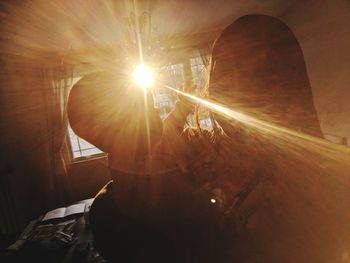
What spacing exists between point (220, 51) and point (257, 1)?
3437 millimetres

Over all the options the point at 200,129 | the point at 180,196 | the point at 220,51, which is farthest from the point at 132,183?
the point at 220,51

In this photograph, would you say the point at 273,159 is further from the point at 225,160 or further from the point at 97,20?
the point at 97,20

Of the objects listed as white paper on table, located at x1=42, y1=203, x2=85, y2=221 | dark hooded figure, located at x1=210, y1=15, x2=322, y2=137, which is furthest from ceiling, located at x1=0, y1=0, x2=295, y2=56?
dark hooded figure, located at x1=210, y1=15, x2=322, y2=137

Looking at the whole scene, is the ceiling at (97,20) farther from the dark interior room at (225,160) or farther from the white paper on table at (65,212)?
the dark interior room at (225,160)

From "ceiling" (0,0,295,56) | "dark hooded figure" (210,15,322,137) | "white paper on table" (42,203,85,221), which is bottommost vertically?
"white paper on table" (42,203,85,221)

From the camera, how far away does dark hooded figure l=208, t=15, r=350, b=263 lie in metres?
0.48

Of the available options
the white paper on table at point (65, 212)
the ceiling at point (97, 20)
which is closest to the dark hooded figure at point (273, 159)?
the white paper on table at point (65, 212)

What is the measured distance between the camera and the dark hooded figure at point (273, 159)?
1.59 ft

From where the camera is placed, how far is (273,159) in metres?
0.53

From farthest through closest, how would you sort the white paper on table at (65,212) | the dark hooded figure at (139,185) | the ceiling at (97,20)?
the ceiling at (97,20) < the white paper on table at (65,212) < the dark hooded figure at (139,185)

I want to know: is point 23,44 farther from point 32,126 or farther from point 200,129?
point 200,129

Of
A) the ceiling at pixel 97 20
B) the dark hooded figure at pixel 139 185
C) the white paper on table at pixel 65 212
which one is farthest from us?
the ceiling at pixel 97 20

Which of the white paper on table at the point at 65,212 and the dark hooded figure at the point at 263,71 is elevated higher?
the dark hooded figure at the point at 263,71

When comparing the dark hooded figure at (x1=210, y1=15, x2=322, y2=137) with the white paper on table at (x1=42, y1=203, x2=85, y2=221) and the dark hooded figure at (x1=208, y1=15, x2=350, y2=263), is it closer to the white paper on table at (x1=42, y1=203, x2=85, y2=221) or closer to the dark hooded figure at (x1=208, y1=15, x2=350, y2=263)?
the dark hooded figure at (x1=208, y1=15, x2=350, y2=263)
